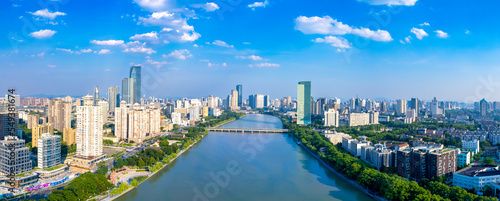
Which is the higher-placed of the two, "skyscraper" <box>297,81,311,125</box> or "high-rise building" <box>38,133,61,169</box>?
"skyscraper" <box>297,81,311,125</box>

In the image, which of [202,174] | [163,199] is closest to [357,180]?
[202,174]

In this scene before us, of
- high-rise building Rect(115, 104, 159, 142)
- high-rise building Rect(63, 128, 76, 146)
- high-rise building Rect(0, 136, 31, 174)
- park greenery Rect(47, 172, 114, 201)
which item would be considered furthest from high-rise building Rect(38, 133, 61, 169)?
high-rise building Rect(115, 104, 159, 142)

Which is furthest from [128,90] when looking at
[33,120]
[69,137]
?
[69,137]

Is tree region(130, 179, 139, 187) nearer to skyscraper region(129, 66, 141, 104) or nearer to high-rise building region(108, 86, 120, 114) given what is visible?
high-rise building region(108, 86, 120, 114)

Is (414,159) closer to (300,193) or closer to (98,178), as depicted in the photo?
(300,193)

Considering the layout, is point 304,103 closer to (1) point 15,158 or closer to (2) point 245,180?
(2) point 245,180

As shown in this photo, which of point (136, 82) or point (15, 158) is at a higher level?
point (136, 82)
